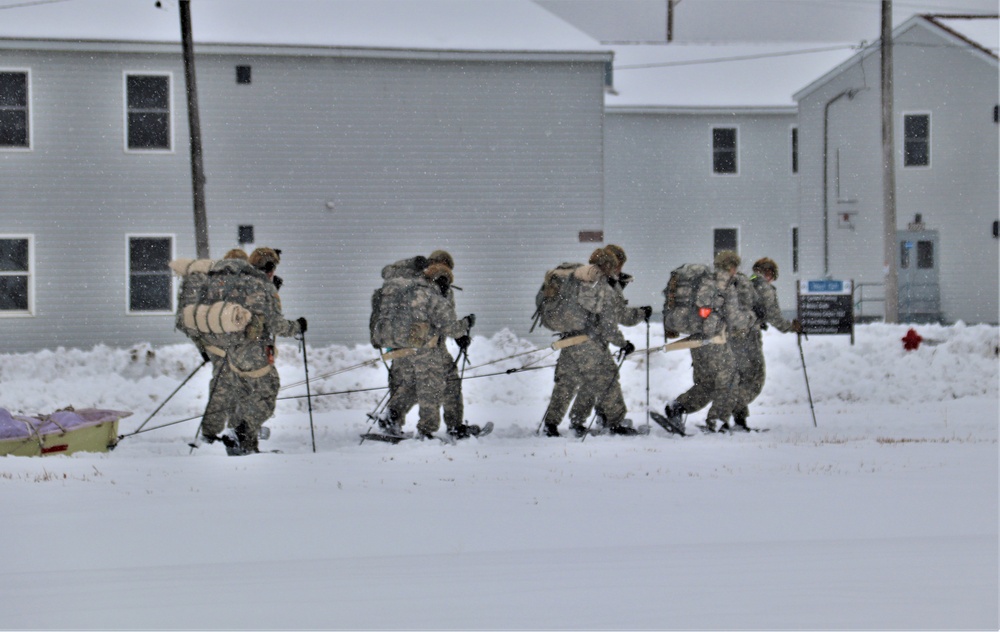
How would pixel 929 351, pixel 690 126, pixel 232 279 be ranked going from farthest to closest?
1. pixel 690 126
2. pixel 929 351
3. pixel 232 279

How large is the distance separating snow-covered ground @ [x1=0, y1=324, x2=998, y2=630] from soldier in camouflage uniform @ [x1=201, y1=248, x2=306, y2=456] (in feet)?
1.56

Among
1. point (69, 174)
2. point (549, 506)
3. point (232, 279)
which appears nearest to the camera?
point (549, 506)

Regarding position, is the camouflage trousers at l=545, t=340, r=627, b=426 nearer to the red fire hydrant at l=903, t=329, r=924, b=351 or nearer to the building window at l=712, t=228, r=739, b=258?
the red fire hydrant at l=903, t=329, r=924, b=351

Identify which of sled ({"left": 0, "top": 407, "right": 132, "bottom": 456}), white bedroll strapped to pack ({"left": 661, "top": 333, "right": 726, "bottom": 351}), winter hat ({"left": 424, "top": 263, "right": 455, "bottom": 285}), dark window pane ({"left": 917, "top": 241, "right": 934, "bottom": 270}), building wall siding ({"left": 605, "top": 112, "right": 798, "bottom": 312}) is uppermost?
building wall siding ({"left": 605, "top": 112, "right": 798, "bottom": 312})

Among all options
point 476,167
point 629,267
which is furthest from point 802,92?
point 476,167

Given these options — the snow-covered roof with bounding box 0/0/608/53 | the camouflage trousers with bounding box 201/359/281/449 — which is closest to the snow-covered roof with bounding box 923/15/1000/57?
the snow-covered roof with bounding box 0/0/608/53

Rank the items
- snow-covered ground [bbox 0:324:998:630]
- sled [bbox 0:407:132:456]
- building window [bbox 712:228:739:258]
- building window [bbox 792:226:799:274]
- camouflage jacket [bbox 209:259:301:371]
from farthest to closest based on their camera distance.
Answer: building window [bbox 792:226:799:274]
building window [bbox 712:228:739:258]
camouflage jacket [bbox 209:259:301:371]
sled [bbox 0:407:132:456]
snow-covered ground [bbox 0:324:998:630]

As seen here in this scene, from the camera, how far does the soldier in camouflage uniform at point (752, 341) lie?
465 inches

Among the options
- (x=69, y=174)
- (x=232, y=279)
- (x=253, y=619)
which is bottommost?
(x=253, y=619)

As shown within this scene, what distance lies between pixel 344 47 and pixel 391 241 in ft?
11.7

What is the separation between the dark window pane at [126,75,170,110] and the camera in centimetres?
1973

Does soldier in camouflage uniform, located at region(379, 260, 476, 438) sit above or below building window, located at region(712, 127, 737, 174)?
below

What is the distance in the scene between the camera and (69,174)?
1944cm

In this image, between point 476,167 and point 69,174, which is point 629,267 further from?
point 69,174
